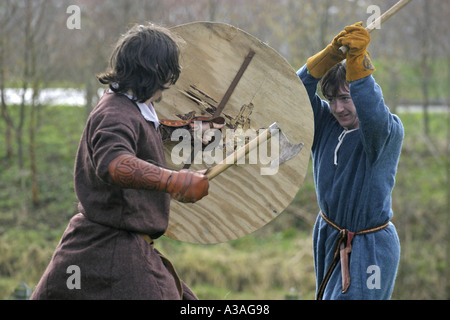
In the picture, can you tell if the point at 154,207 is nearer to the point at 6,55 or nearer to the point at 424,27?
the point at 6,55

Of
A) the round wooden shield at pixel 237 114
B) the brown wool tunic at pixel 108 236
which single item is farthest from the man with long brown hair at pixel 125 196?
the round wooden shield at pixel 237 114

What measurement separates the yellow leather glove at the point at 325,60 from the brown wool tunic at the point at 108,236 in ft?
3.11

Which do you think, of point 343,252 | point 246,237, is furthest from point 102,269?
point 246,237

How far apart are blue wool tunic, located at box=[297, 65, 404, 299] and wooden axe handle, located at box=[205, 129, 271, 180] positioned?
1.41 feet

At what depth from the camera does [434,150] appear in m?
9.41

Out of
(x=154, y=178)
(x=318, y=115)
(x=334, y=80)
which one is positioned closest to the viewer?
(x=154, y=178)

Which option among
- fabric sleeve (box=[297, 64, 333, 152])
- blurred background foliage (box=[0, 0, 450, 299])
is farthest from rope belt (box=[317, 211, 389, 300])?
blurred background foliage (box=[0, 0, 450, 299])

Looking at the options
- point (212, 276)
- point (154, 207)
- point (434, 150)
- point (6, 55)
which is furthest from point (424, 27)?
point (154, 207)

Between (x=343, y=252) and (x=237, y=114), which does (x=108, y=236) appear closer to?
(x=237, y=114)

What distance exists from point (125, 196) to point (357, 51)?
3.84 ft

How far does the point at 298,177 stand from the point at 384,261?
551 millimetres

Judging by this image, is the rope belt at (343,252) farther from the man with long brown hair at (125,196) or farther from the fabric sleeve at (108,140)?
the fabric sleeve at (108,140)

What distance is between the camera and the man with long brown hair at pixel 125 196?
2193mm

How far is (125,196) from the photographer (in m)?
2.27
